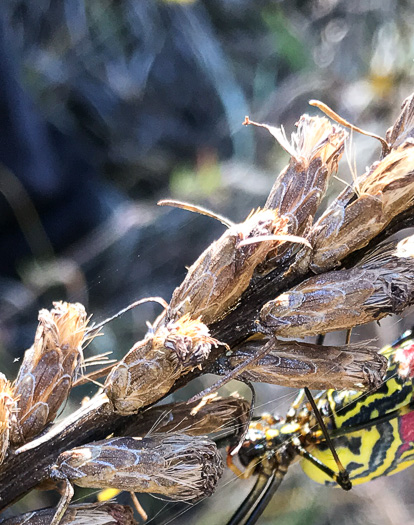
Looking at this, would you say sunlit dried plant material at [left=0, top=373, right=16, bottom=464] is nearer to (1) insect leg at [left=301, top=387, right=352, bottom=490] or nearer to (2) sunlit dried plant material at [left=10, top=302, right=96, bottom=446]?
(2) sunlit dried plant material at [left=10, top=302, right=96, bottom=446]

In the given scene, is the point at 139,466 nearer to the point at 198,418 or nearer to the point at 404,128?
the point at 198,418

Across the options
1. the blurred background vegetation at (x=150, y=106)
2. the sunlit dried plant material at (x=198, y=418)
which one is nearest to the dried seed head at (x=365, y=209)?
the sunlit dried plant material at (x=198, y=418)

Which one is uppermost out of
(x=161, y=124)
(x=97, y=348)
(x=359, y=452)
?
(x=161, y=124)

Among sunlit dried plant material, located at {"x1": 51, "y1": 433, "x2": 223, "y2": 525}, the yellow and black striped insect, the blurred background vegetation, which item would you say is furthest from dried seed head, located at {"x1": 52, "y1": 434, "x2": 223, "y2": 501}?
the blurred background vegetation

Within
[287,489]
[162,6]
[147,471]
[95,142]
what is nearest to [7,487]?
[147,471]

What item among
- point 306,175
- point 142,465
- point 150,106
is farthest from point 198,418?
point 150,106

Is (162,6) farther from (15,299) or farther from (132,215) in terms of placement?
(15,299)
